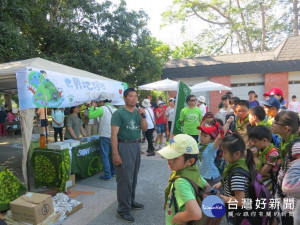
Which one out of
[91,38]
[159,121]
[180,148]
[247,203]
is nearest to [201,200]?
[180,148]

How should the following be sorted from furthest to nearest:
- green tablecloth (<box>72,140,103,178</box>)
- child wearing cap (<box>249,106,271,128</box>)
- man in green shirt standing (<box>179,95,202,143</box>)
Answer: man in green shirt standing (<box>179,95,202,143</box>)
green tablecloth (<box>72,140,103,178</box>)
child wearing cap (<box>249,106,271,128</box>)

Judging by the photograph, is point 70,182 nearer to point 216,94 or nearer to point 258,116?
point 258,116

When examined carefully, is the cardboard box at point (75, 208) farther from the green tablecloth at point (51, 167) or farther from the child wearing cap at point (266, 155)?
the child wearing cap at point (266, 155)

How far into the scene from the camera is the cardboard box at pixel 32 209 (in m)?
2.85

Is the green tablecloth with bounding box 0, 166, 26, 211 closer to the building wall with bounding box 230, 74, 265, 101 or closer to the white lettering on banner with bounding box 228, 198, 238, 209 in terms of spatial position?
the white lettering on banner with bounding box 228, 198, 238, 209

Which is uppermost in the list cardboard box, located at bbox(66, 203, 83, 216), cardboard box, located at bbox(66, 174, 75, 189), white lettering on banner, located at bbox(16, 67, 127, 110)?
white lettering on banner, located at bbox(16, 67, 127, 110)

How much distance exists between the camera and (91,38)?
11.6 meters

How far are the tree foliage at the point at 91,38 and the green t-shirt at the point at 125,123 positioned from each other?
6.92 meters

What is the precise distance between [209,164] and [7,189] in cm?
302

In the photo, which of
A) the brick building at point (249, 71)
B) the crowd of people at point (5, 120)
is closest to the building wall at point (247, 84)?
the brick building at point (249, 71)

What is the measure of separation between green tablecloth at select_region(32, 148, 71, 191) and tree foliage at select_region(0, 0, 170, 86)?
546 cm

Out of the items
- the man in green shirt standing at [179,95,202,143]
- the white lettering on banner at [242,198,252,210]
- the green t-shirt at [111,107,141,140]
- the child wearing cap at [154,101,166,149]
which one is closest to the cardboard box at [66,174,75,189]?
the green t-shirt at [111,107,141,140]

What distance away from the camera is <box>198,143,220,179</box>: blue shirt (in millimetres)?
2571

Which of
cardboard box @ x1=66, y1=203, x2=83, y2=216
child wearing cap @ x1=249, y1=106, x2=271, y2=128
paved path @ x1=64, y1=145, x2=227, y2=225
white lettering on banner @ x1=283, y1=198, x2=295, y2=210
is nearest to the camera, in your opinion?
white lettering on banner @ x1=283, y1=198, x2=295, y2=210
